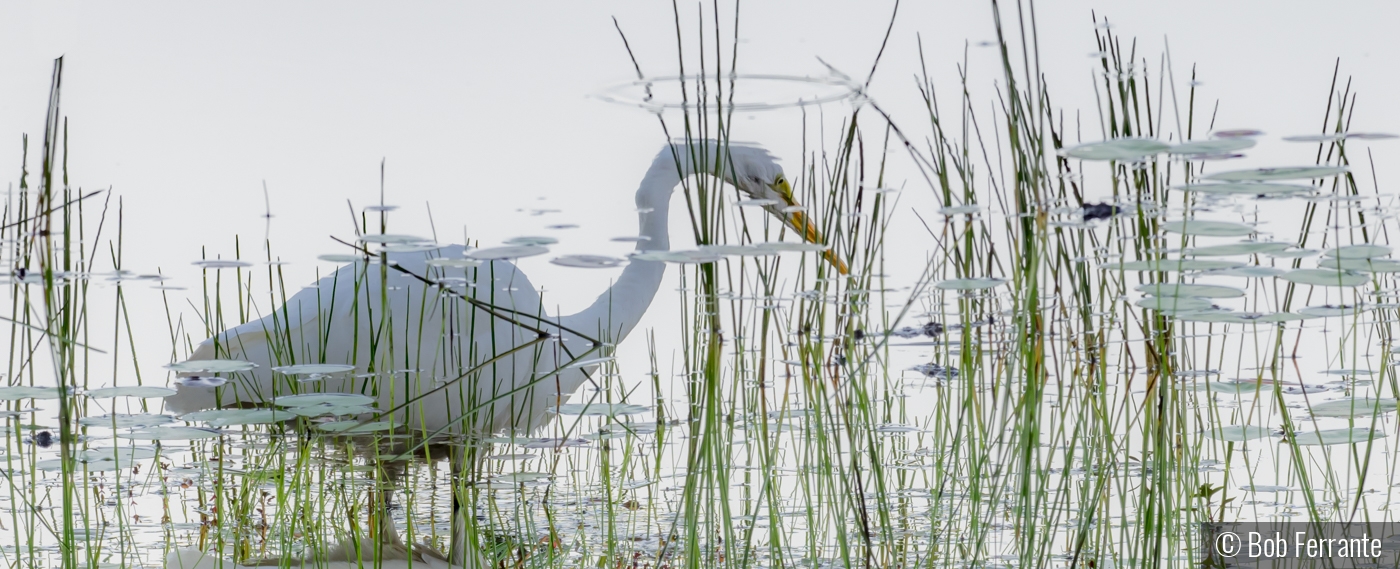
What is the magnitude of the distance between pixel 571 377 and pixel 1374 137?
1696mm

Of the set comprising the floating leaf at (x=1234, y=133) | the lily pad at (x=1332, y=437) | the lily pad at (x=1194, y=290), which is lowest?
the lily pad at (x=1332, y=437)

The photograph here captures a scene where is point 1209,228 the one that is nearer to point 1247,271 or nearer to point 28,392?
point 1247,271

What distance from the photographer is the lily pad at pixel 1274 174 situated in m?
1.39

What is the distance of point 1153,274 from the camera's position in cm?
159

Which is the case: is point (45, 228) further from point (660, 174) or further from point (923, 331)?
point (660, 174)

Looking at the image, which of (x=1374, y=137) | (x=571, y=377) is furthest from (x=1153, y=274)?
(x=571, y=377)

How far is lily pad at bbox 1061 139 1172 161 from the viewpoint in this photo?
1.25 metres

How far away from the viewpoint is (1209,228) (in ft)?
4.91

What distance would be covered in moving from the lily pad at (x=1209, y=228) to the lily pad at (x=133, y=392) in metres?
1.51

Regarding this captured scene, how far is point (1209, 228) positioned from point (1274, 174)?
11 cm

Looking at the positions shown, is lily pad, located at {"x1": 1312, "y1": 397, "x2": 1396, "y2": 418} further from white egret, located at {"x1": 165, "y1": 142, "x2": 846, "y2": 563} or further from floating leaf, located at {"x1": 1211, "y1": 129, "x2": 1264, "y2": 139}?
white egret, located at {"x1": 165, "y1": 142, "x2": 846, "y2": 563}

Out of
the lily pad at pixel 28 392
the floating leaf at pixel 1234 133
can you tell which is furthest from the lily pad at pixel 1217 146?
the lily pad at pixel 28 392

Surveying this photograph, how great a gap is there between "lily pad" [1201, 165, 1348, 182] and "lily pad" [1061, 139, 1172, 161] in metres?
0.21

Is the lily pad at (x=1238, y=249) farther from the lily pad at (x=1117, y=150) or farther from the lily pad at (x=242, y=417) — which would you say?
the lily pad at (x=242, y=417)
